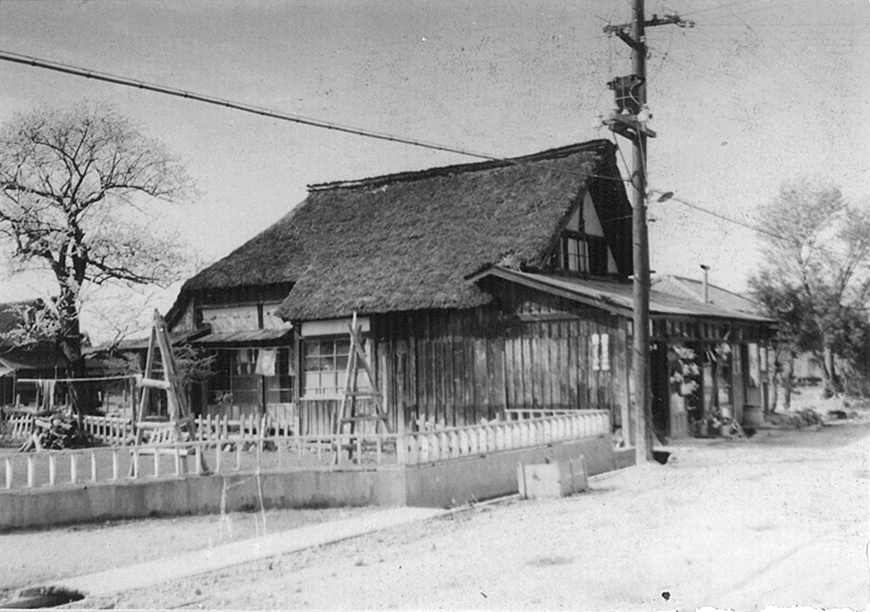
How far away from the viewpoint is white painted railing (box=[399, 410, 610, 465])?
10633 mm

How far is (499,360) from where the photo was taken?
16625mm

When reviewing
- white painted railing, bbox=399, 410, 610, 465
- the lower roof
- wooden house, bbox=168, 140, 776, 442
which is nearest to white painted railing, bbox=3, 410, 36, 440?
wooden house, bbox=168, 140, 776, 442

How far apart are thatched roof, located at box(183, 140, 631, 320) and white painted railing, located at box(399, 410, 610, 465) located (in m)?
3.73

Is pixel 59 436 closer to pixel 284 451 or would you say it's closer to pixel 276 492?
pixel 284 451

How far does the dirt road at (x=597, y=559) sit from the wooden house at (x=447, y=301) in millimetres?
5159

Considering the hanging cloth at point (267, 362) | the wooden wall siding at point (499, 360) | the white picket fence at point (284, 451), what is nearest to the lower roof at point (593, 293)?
the wooden wall siding at point (499, 360)

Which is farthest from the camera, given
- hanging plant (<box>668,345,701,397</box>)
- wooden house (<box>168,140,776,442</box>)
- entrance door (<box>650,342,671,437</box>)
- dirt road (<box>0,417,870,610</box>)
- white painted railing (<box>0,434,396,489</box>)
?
hanging plant (<box>668,345,701,397</box>)

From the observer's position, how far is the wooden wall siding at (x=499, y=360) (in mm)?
15398

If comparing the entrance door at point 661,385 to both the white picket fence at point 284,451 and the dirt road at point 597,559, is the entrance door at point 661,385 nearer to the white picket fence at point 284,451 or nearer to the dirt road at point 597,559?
the white picket fence at point 284,451

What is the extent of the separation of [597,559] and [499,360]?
9.28m

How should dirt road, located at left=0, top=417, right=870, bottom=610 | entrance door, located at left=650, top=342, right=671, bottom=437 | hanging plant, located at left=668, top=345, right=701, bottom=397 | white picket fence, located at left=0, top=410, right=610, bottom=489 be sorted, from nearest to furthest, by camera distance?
dirt road, located at left=0, top=417, right=870, bottom=610 < white picket fence, located at left=0, top=410, right=610, bottom=489 < entrance door, located at left=650, top=342, right=671, bottom=437 < hanging plant, located at left=668, top=345, right=701, bottom=397

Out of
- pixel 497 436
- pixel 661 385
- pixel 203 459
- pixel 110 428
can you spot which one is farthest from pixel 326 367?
pixel 203 459

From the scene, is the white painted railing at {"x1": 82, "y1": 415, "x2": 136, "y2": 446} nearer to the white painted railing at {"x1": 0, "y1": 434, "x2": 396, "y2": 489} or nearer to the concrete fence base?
the white painted railing at {"x1": 0, "y1": 434, "x2": 396, "y2": 489}

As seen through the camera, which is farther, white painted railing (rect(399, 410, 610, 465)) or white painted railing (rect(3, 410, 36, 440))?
white painted railing (rect(3, 410, 36, 440))
